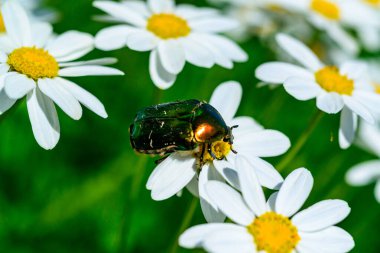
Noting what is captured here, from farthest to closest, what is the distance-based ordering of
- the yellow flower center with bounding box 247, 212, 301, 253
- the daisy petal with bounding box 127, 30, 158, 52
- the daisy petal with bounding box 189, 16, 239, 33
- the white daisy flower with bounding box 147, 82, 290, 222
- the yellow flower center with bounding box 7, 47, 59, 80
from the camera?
the daisy petal with bounding box 189, 16, 239, 33 < the daisy petal with bounding box 127, 30, 158, 52 < the yellow flower center with bounding box 7, 47, 59, 80 < the white daisy flower with bounding box 147, 82, 290, 222 < the yellow flower center with bounding box 247, 212, 301, 253

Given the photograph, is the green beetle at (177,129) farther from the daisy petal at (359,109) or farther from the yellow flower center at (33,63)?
the daisy petal at (359,109)

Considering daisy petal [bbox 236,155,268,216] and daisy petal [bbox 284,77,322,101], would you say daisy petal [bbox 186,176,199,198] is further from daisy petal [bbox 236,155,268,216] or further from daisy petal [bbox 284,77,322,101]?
daisy petal [bbox 284,77,322,101]

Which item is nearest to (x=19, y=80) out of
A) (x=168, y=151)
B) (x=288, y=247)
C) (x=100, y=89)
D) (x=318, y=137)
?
(x=168, y=151)

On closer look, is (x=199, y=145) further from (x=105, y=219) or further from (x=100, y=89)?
(x=100, y=89)

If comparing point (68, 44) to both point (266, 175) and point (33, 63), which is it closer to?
point (33, 63)

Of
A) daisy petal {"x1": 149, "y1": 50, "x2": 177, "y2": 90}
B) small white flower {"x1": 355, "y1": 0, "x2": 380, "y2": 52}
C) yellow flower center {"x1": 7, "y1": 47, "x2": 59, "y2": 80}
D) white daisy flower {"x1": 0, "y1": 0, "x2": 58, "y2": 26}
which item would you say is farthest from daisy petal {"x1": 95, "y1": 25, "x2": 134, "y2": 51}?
small white flower {"x1": 355, "y1": 0, "x2": 380, "y2": 52}

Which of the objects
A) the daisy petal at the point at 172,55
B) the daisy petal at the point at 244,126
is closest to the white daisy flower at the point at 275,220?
the daisy petal at the point at 244,126
